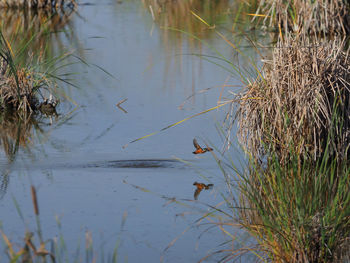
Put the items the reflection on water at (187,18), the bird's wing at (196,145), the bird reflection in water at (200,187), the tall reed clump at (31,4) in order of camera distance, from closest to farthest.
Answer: the bird reflection in water at (200,187) < the bird's wing at (196,145) < the reflection on water at (187,18) < the tall reed clump at (31,4)

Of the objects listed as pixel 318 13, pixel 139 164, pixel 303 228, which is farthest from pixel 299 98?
pixel 318 13

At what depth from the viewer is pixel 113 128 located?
7191 millimetres

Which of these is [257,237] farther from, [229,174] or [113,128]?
[113,128]

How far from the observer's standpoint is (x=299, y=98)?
18.4ft

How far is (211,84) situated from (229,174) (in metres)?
3.29

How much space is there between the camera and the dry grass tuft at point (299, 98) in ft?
18.5

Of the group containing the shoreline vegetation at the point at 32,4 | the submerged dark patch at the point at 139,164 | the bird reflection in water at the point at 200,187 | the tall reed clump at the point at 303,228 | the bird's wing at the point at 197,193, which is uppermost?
the tall reed clump at the point at 303,228

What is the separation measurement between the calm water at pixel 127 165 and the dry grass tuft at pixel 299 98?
1.13 ft

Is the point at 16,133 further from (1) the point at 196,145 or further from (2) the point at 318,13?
(2) the point at 318,13

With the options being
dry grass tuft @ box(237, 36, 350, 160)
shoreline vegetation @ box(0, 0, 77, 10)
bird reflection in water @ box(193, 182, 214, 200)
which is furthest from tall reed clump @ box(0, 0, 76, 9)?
bird reflection in water @ box(193, 182, 214, 200)

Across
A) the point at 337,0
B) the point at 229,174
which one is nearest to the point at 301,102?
the point at 229,174

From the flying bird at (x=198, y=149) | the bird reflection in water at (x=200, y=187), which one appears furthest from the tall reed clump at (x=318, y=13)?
the bird reflection in water at (x=200, y=187)

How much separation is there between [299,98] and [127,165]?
4.39 feet

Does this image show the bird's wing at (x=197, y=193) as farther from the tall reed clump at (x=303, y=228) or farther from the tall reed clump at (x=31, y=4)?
the tall reed clump at (x=31, y=4)
